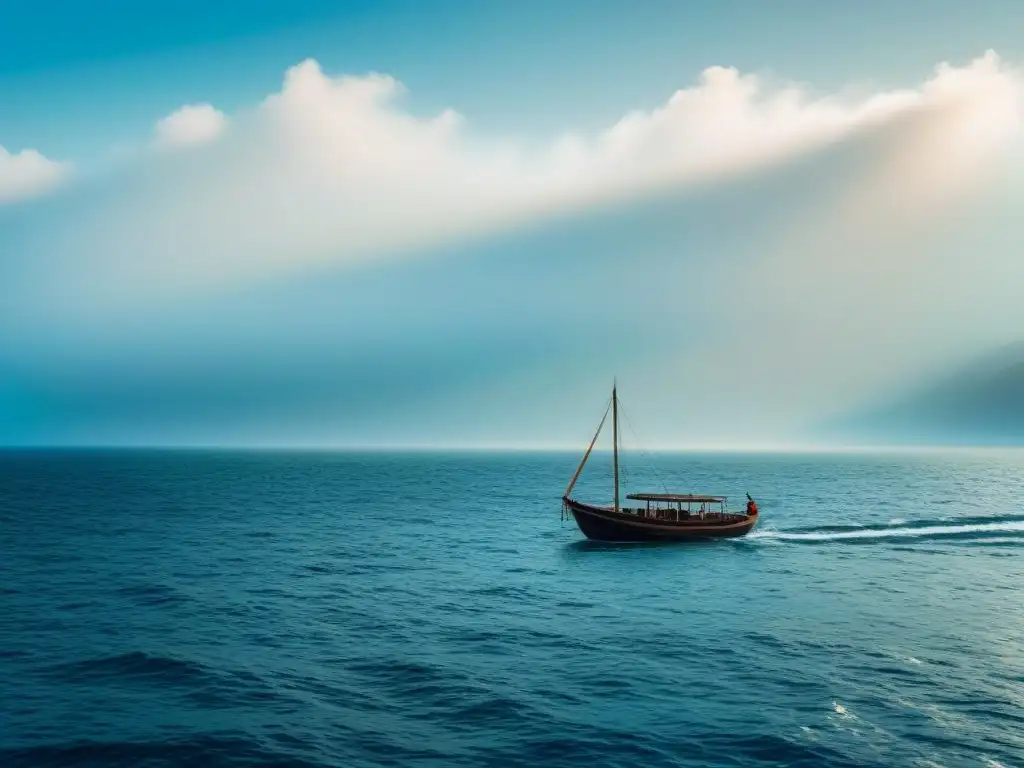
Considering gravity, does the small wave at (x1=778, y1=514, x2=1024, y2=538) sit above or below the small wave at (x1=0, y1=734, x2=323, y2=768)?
below

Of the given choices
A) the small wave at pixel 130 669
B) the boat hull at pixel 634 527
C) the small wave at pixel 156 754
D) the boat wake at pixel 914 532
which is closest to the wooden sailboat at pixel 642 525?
the boat hull at pixel 634 527

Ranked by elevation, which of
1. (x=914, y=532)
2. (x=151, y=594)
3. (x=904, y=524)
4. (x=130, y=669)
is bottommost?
(x=904, y=524)

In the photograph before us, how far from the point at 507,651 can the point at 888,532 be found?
6512 cm

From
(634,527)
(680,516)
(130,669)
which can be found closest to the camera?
(130,669)

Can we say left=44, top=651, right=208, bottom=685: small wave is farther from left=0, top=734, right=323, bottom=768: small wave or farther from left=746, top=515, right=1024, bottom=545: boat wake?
left=746, top=515, right=1024, bottom=545: boat wake

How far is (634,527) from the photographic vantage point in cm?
7356

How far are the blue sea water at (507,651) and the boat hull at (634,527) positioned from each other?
2.31m

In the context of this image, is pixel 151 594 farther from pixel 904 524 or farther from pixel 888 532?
pixel 904 524

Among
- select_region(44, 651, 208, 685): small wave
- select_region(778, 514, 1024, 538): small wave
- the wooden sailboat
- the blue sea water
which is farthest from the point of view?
select_region(778, 514, 1024, 538): small wave

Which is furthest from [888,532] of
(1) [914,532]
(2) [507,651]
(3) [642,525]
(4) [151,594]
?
(4) [151,594]

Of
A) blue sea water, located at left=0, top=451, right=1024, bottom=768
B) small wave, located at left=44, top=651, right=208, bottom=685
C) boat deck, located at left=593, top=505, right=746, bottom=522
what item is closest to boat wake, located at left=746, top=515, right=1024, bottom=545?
blue sea water, located at left=0, top=451, right=1024, bottom=768

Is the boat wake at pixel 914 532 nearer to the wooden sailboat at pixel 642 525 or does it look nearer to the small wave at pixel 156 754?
the wooden sailboat at pixel 642 525

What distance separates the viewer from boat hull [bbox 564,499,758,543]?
7356 centimetres

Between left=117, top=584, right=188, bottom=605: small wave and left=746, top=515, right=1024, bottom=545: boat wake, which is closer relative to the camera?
left=117, top=584, right=188, bottom=605: small wave
